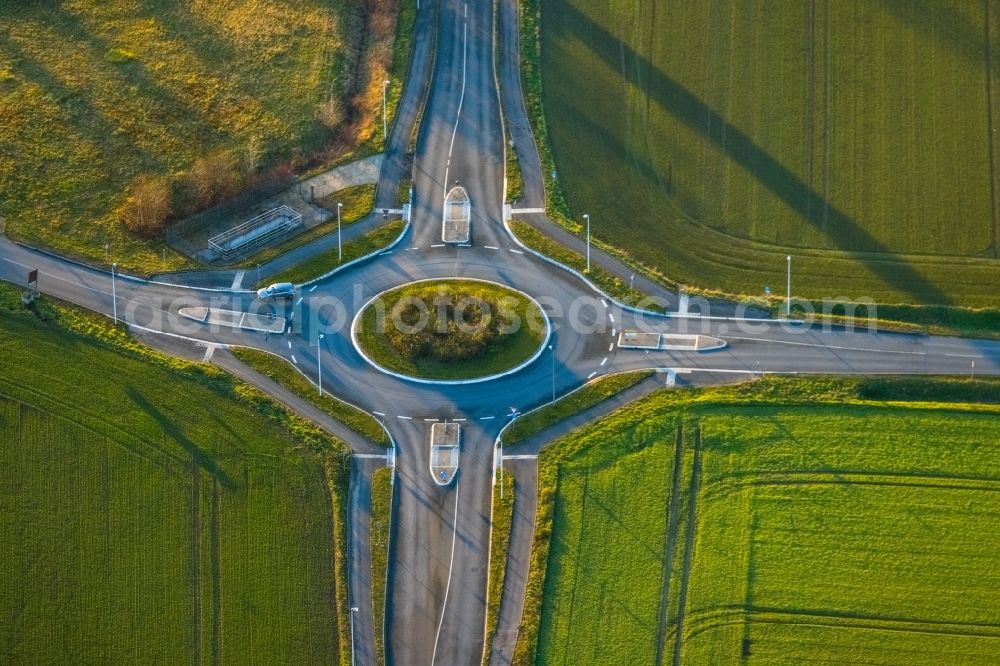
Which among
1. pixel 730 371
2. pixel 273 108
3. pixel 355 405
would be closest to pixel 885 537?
pixel 730 371

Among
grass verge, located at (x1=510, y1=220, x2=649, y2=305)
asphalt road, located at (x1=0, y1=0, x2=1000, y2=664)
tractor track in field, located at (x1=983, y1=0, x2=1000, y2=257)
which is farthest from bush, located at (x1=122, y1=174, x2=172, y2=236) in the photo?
tractor track in field, located at (x1=983, y1=0, x2=1000, y2=257)

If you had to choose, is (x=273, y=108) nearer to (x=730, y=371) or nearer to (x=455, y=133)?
(x=455, y=133)

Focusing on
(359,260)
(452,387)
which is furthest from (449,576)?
(359,260)

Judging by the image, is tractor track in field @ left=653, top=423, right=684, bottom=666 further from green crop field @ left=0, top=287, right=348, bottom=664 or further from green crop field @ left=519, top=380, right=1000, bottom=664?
green crop field @ left=0, top=287, right=348, bottom=664

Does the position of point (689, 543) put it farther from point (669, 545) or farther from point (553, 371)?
point (553, 371)

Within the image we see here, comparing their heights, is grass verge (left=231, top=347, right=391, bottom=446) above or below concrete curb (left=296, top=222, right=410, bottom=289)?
below

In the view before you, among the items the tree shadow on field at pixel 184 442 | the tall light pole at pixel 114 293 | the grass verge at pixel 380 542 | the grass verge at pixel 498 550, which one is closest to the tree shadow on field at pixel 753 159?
the grass verge at pixel 498 550
